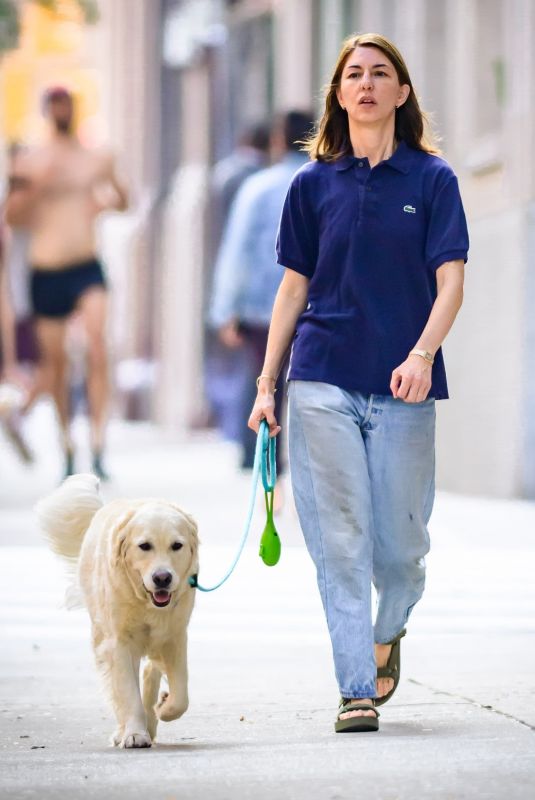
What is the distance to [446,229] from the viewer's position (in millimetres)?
5859

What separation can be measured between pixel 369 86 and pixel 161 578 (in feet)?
4.69

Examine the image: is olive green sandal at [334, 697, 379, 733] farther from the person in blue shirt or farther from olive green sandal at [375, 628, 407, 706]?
olive green sandal at [375, 628, 407, 706]

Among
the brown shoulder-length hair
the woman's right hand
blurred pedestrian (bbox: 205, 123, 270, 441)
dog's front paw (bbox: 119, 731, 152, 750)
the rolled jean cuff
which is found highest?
the brown shoulder-length hair

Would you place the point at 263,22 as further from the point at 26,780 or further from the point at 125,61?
the point at 26,780

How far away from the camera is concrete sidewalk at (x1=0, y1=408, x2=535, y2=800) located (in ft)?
16.5

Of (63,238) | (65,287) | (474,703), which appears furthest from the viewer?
(63,238)

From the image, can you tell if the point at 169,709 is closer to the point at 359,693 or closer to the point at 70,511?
the point at 359,693

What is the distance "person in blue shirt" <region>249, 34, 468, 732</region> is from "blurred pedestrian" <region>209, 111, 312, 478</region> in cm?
655

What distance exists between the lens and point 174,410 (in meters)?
25.4

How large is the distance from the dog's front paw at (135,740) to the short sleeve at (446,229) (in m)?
1.44

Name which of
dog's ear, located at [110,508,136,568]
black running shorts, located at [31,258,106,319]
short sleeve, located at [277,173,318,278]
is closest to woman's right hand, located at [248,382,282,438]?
short sleeve, located at [277,173,318,278]

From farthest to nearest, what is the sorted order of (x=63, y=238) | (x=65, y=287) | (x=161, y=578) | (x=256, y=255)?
(x=63, y=238), (x=65, y=287), (x=256, y=255), (x=161, y=578)

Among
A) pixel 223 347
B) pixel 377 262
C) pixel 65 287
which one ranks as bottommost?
pixel 223 347

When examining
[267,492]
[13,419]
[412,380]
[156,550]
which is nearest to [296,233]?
[412,380]
